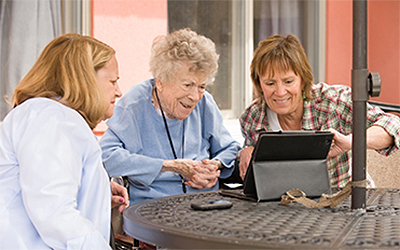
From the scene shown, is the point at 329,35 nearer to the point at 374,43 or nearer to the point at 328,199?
the point at 374,43

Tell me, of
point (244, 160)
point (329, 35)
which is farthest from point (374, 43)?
point (244, 160)

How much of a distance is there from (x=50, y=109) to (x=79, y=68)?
0.24m

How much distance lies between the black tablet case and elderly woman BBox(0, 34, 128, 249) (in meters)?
0.56

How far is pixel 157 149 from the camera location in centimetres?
284

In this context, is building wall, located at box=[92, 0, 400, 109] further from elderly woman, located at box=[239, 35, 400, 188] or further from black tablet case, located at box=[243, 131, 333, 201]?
black tablet case, located at box=[243, 131, 333, 201]

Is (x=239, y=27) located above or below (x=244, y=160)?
above

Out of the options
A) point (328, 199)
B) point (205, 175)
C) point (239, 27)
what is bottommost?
point (205, 175)

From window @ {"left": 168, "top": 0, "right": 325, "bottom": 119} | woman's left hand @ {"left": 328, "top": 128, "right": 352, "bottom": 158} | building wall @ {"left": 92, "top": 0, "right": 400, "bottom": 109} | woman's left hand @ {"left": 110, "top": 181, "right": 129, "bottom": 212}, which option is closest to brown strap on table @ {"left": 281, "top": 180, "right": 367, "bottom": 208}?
woman's left hand @ {"left": 328, "top": 128, "right": 352, "bottom": 158}

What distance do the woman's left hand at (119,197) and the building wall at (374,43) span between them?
4683 mm

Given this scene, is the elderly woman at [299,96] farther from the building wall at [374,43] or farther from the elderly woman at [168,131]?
the building wall at [374,43]

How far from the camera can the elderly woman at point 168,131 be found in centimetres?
272

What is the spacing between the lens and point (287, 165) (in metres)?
1.90

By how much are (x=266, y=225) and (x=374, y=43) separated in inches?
258

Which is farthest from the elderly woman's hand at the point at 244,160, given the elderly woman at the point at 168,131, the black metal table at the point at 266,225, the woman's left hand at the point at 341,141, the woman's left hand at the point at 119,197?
the black metal table at the point at 266,225
